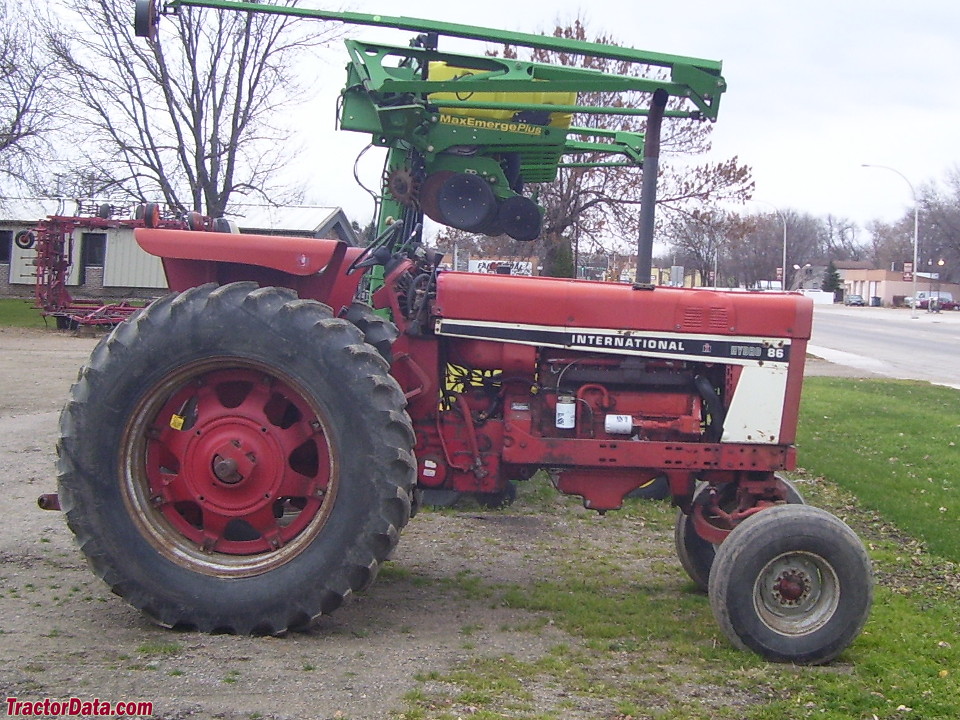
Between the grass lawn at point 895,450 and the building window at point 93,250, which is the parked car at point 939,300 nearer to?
the building window at point 93,250

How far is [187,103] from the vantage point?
30.1 m

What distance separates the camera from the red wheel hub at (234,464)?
5.02 m

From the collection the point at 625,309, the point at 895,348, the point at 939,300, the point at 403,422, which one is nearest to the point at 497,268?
the point at 625,309

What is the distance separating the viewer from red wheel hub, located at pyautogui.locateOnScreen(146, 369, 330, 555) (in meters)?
5.02

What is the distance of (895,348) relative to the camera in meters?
29.8

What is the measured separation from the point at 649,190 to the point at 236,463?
95.9 inches

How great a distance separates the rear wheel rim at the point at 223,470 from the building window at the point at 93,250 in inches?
1520

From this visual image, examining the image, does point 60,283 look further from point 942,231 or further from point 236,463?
point 942,231

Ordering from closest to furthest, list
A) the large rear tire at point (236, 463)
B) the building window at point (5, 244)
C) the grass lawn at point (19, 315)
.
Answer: the large rear tire at point (236, 463)
the grass lawn at point (19, 315)
the building window at point (5, 244)

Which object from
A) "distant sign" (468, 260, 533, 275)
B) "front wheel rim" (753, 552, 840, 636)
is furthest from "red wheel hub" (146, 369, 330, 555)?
"front wheel rim" (753, 552, 840, 636)

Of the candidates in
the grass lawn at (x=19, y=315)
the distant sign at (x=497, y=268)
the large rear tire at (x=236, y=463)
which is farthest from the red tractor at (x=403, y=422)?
the grass lawn at (x=19, y=315)

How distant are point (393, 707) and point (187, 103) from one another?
28627 millimetres

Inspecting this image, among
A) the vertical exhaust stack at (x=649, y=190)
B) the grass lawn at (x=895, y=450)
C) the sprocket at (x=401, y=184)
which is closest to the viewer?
the vertical exhaust stack at (x=649, y=190)

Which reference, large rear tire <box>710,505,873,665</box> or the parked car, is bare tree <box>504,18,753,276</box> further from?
the parked car
